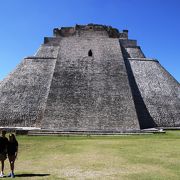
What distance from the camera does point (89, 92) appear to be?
24.4 metres

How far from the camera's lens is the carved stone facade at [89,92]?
22484 mm

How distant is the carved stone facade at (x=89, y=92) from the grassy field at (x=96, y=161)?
257 inches

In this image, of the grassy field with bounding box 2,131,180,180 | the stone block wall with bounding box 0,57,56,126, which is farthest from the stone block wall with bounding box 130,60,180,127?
the grassy field with bounding box 2,131,180,180

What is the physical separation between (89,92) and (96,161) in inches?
528

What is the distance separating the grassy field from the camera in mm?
9078

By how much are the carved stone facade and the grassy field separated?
21.4 ft

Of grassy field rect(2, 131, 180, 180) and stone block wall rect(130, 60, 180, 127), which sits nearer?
grassy field rect(2, 131, 180, 180)

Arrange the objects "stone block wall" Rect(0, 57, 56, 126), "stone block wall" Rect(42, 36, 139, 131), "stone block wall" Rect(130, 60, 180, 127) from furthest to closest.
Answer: "stone block wall" Rect(130, 60, 180, 127), "stone block wall" Rect(0, 57, 56, 126), "stone block wall" Rect(42, 36, 139, 131)

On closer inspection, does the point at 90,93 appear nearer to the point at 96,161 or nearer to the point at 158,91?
the point at 158,91

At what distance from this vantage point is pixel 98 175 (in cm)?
903

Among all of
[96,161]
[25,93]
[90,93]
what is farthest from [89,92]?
[96,161]

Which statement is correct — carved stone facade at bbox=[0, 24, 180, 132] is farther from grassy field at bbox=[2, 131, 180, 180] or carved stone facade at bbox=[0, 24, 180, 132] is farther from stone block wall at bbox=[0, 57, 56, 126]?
grassy field at bbox=[2, 131, 180, 180]

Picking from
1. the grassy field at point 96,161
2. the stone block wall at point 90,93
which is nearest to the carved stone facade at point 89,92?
→ the stone block wall at point 90,93

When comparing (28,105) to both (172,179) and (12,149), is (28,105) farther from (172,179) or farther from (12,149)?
(172,179)
